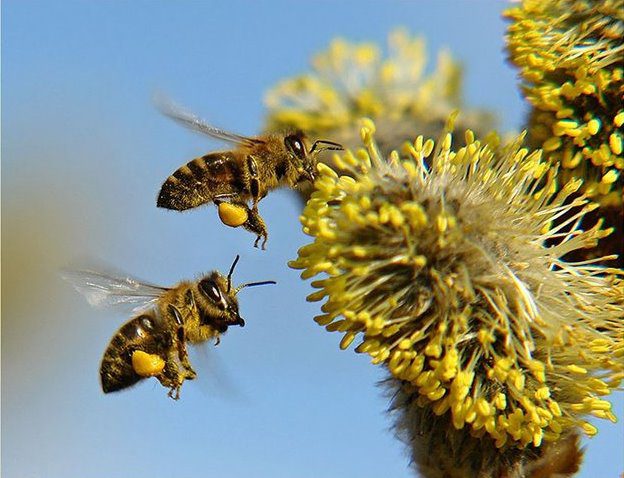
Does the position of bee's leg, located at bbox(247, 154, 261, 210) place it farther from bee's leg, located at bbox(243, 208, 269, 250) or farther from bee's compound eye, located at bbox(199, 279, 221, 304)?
bee's compound eye, located at bbox(199, 279, 221, 304)

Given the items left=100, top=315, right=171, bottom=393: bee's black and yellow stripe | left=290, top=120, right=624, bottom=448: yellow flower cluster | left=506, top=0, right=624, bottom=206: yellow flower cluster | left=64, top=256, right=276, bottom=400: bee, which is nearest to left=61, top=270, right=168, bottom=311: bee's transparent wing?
left=64, top=256, right=276, bottom=400: bee

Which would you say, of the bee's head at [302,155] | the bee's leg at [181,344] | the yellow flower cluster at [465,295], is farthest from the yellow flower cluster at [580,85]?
the bee's leg at [181,344]

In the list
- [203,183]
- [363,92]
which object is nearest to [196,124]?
[203,183]

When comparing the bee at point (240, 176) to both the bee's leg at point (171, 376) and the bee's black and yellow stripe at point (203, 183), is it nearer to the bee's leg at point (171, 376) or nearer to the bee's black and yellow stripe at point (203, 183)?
the bee's black and yellow stripe at point (203, 183)

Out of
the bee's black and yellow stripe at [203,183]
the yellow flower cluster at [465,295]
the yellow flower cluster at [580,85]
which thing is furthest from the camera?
the bee's black and yellow stripe at [203,183]

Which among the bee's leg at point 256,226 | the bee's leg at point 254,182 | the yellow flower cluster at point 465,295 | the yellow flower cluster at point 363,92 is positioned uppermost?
the yellow flower cluster at point 363,92

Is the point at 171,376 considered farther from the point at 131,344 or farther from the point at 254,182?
the point at 254,182

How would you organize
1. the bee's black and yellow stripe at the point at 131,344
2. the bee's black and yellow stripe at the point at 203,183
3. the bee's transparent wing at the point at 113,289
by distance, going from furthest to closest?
the bee's transparent wing at the point at 113,289
the bee's black and yellow stripe at the point at 131,344
the bee's black and yellow stripe at the point at 203,183
